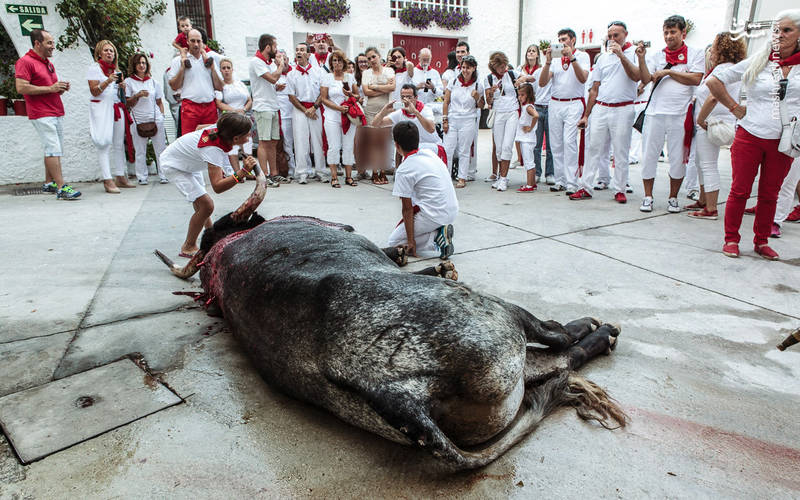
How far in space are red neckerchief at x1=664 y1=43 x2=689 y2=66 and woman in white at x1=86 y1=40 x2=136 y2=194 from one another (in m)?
7.33

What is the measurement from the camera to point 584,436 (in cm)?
219

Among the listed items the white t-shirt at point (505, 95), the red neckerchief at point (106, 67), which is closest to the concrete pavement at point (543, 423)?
the red neckerchief at point (106, 67)

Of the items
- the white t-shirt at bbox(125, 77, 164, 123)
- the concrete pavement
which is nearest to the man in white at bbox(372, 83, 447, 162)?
the concrete pavement

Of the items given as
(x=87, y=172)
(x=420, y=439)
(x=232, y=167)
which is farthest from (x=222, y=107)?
(x=420, y=439)

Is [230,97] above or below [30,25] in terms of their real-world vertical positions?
below

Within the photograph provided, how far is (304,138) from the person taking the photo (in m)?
8.58

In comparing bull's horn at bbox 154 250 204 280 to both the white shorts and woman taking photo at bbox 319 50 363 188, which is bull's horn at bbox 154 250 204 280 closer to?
the white shorts

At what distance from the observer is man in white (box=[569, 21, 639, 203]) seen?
6.39 meters

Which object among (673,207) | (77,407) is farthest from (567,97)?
(77,407)

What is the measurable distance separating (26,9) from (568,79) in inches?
318

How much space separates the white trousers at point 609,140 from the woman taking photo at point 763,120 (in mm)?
1886

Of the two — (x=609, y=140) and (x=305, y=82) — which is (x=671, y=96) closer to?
(x=609, y=140)

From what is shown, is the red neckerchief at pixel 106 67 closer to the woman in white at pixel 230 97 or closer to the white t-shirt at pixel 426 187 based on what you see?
the woman in white at pixel 230 97

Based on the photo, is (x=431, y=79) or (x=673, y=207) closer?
(x=673, y=207)
